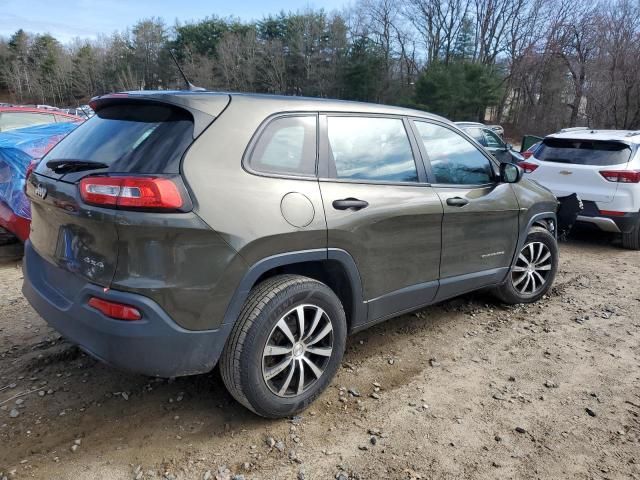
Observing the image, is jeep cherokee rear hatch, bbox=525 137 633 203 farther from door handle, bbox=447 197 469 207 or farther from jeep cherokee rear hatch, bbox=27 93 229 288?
jeep cherokee rear hatch, bbox=27 93 229 288

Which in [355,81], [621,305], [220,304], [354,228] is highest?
[355,81]

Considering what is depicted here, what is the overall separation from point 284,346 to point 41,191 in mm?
1544

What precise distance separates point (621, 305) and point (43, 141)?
6263 mm

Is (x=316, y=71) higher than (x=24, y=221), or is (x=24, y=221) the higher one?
(x=316, y=71)

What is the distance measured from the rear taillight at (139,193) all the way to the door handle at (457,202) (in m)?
1.96

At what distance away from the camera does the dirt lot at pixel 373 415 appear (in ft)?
7.81

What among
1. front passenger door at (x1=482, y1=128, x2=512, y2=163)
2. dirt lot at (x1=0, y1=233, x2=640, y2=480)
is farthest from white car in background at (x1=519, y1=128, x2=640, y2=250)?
front passenger door at (x1=482, y1=128, x2=512, y2=163)

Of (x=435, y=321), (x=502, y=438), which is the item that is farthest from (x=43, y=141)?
(x=502, y=438)

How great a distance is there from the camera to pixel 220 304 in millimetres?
2297

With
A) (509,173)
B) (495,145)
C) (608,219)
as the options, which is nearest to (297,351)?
(509,173)

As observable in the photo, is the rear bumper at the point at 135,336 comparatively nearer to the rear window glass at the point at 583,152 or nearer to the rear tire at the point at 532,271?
the rear tire at the point at 532,271

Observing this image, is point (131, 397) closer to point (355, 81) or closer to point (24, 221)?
point (24, 221)

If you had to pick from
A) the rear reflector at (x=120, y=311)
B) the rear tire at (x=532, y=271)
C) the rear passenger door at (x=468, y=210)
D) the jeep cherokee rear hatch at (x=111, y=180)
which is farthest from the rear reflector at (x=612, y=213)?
the rear reflector at (x=120, y=311)

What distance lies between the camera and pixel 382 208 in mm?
2926
